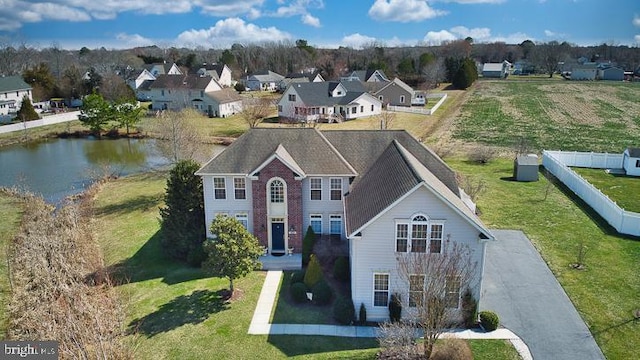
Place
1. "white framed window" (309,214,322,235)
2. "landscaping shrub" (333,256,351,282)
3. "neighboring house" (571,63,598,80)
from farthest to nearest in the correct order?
"neighboring house" (571,63,598,80) → "white framed window" (309,214,322,235) → "landscaping shrub" (333,256,351,282)

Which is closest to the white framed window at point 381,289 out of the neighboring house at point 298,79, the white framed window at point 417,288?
the white framed window at point 417,288

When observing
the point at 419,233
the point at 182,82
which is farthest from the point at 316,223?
the point at 182,82

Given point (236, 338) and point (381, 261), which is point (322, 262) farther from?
point (236, 338)

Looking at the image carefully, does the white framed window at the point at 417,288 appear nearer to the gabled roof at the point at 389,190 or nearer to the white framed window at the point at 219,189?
the gabled roof at the point at 389,190

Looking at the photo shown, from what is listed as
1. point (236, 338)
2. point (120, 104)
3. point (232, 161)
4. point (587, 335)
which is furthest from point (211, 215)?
point (120, 104)

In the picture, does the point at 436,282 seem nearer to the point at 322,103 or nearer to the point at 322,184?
the point at 322,184

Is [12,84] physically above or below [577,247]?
above

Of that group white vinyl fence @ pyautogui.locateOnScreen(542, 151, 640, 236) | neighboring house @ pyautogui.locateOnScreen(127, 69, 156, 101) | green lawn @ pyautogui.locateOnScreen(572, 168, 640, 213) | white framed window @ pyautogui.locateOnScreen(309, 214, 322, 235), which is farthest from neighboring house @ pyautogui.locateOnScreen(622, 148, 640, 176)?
neighboring house @ pyautogui.locateOnScreen(127, 69, 156, 101)

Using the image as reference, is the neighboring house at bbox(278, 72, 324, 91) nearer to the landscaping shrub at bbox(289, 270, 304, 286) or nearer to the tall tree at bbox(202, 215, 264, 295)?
the landscaping shrub at bbox(289, 270, 304, 286)
